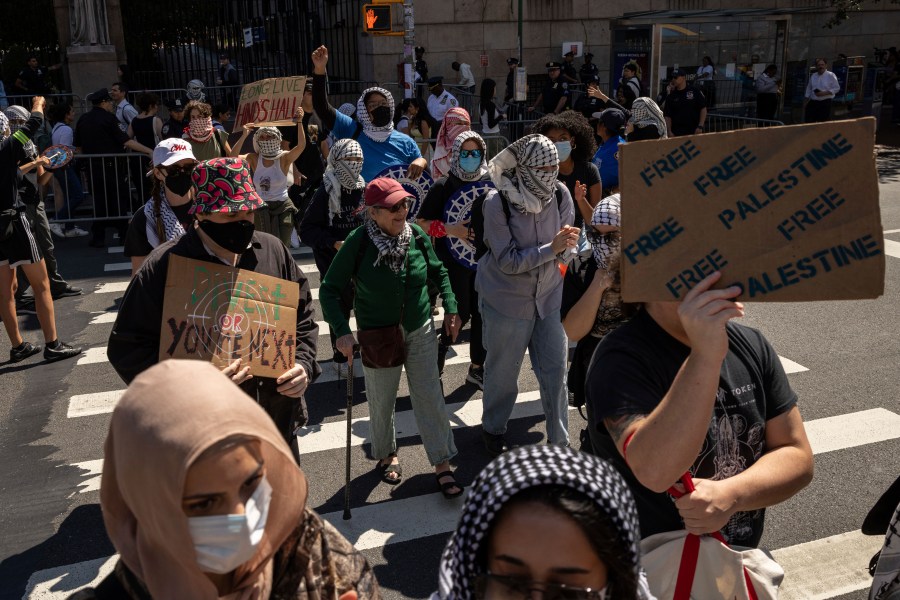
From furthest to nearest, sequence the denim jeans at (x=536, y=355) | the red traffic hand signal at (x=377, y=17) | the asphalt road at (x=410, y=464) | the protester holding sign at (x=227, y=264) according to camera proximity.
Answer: the red traffic hand signal at (x=377, y=17) → the denim jeans at (x=536, y=355) → the asphalt road at (x=410, y=464) → the protester holding sign at (x=227, y=264)

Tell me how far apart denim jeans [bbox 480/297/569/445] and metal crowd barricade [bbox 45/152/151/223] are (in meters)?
9.32

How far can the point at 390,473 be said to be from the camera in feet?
19.3

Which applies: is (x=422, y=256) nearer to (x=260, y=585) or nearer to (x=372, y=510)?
(x=372, y=510)

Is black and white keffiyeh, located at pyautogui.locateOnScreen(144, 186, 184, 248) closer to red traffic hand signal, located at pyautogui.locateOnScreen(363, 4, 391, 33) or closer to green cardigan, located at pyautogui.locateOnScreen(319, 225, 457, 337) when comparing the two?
green cardigan, located at pyautogui.locateOnScreen(319, 225, 457, 337)

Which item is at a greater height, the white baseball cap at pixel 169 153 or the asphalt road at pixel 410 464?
the white baseball cap at pixel 169 153

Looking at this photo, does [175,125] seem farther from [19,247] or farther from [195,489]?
[195,489]

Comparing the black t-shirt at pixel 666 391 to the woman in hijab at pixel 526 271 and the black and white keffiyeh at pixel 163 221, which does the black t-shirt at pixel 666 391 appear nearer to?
the woman in hijab at pixel 526 271

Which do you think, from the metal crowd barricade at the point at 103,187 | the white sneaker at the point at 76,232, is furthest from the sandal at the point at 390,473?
the white sneaker at the point at 76,232

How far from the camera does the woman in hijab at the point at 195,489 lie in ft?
5.95

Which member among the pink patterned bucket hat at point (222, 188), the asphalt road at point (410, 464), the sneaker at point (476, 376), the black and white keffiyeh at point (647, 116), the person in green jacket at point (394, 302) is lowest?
the asphalt road at point (410, 464)

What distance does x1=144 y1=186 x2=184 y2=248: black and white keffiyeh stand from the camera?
5910mm

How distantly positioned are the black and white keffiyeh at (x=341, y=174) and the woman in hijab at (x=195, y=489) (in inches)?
207

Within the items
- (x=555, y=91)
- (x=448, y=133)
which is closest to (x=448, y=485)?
(x=448, y=133)

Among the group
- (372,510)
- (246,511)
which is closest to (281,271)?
(372,510)
